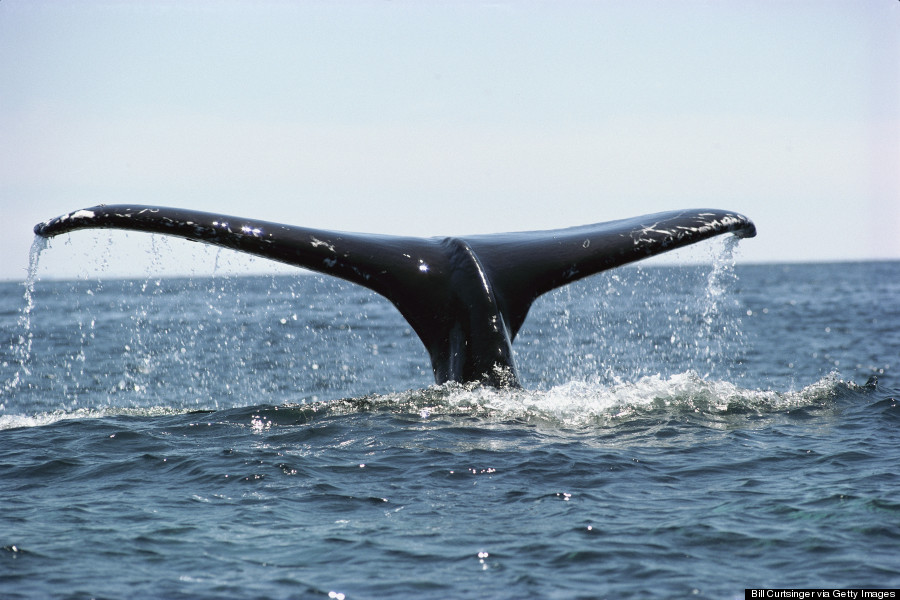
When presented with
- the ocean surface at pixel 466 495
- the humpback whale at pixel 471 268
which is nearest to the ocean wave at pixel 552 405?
the ocean surface at pixel 466 495

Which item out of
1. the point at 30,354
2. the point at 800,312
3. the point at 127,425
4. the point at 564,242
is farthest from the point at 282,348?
the point at 800,312

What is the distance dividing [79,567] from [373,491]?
5.87 ft

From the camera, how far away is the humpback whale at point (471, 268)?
7.29 metres

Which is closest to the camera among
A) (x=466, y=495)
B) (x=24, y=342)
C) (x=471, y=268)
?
(x=466, y=495)

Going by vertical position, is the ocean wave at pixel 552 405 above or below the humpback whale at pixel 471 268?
below

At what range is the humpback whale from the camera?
23.9 ft

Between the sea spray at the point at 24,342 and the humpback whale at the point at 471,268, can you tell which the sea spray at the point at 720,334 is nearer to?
the humpback whale at the point at 471,268

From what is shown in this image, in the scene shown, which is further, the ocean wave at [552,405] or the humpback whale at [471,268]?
the ocean wave at [552,405]

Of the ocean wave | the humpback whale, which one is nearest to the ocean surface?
the ocean wave

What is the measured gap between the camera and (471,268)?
754 centimetres

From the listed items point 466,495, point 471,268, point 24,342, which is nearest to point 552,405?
point 471,268

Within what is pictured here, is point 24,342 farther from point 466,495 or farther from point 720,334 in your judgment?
point 466,495

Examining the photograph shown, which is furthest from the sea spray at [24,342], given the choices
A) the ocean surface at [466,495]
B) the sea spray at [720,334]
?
the sea spray at [720,334]

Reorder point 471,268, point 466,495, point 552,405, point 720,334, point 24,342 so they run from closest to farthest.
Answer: point 466,495 → point 471,268 → point 552,405 → point 24,342 → point 720,334
